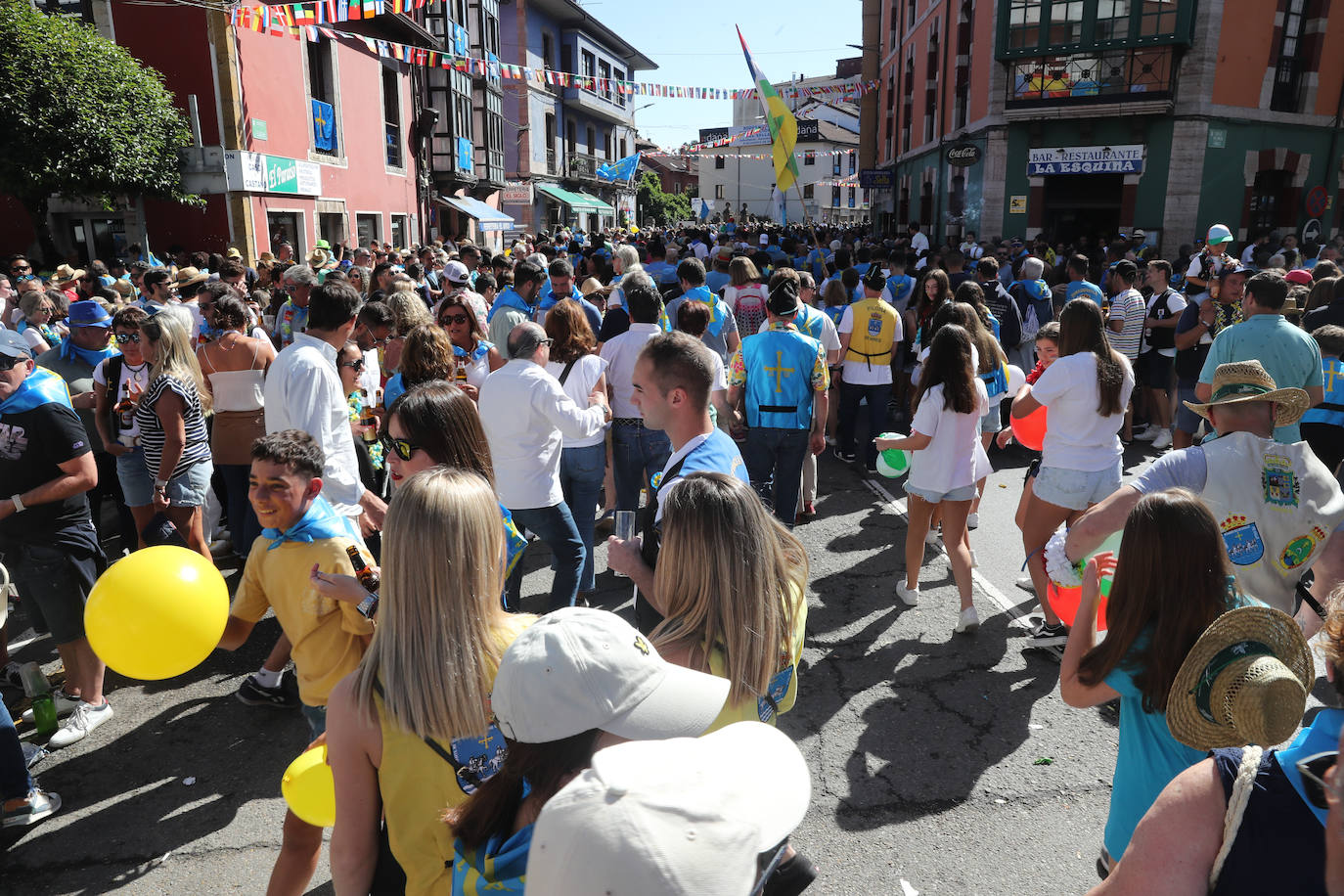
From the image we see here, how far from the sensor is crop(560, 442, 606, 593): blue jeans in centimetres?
490

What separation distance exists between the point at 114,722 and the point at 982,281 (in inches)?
316

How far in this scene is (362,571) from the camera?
8.72ft

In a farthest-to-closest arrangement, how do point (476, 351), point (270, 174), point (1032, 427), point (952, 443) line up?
point (270, 174), point (476, 351), point (1032, 427), point (952, 443)

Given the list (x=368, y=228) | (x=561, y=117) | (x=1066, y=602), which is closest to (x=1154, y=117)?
(x=368, y=228)

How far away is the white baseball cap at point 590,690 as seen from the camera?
134 centimetres

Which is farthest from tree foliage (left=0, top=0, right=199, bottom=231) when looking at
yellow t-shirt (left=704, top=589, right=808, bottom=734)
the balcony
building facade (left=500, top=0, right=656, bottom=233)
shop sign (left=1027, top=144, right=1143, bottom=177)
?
building facade (left=500, top=0, right=656, bottom=233)

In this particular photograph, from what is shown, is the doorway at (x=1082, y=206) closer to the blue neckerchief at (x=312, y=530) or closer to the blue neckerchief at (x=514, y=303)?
the blue neckerchief at (x=514, y=303)

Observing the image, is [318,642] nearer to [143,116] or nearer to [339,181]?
[143,116]

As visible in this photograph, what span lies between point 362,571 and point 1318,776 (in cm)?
243

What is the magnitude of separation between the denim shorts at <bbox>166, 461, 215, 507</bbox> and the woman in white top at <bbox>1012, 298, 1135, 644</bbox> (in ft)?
15.4

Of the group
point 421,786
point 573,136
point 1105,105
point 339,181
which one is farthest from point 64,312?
point 573,136

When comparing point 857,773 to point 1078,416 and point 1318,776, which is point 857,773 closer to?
point 1078,416

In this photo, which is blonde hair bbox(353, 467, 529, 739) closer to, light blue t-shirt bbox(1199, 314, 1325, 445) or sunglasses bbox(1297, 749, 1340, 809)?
sunglasses bbox(1297, 749, 1340, 809)

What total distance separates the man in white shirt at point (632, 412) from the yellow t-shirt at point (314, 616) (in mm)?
2730
